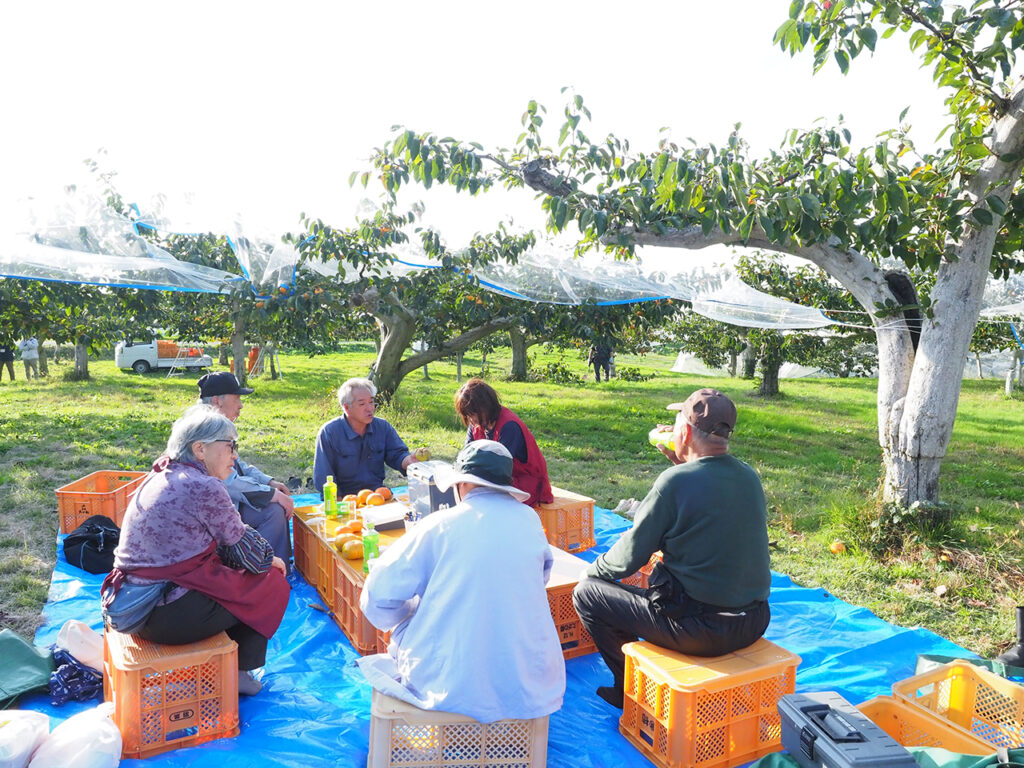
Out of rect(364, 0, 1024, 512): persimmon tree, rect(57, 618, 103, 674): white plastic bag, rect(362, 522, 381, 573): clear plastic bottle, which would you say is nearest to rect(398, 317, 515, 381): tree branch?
rect(364, 0, 1024, 512): persimmon tree

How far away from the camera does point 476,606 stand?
2568 mm

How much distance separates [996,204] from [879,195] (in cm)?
90

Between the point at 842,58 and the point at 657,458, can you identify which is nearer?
the point at 842,58

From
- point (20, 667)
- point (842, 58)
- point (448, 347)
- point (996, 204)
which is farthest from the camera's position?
point (448, 347)

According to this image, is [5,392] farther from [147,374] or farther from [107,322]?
[147,374]

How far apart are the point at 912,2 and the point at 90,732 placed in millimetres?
5834

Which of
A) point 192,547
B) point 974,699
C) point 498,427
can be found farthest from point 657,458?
point 192,547

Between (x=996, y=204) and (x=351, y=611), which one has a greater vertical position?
(x=996, y=204)

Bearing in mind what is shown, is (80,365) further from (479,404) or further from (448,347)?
(479,404)

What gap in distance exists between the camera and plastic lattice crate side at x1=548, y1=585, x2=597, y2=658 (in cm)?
388

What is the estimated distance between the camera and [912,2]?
443cm

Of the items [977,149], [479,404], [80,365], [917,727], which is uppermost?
[977,149]

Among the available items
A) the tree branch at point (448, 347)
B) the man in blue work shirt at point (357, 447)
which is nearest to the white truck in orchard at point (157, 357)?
the tree branch at point (448, 347)

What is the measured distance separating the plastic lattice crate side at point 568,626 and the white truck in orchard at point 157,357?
24513 mm
